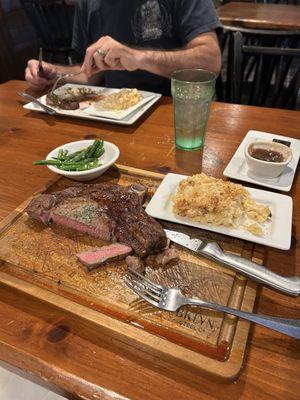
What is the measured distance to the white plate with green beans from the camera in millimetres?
1496

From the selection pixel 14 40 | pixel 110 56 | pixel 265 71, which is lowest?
pixel 14 40

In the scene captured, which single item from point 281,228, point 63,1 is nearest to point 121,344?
point 281,228

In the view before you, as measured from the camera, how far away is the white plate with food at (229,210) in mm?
1159

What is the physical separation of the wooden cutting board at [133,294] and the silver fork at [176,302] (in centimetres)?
3

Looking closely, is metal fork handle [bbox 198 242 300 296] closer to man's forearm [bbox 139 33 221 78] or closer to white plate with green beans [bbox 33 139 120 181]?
white plate with green beans [bbox 33 139 120 181]

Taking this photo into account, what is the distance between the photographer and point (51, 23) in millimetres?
5426

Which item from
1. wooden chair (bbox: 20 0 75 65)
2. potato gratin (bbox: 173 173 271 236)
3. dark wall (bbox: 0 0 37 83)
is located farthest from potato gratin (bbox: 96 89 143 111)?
dark wall (bbox: 0 0 37 83)

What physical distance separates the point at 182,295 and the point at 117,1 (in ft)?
8.14

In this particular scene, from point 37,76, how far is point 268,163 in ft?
6.38

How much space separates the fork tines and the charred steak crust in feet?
0.34

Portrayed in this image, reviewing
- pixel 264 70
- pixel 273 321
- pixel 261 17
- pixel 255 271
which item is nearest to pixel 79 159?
pixel 255 271

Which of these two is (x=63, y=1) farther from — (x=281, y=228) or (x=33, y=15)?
(x=281, y=228)

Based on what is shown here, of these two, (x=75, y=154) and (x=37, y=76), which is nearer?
(x=75, y=154)

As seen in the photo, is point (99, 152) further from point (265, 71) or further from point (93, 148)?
point (265, 71)
